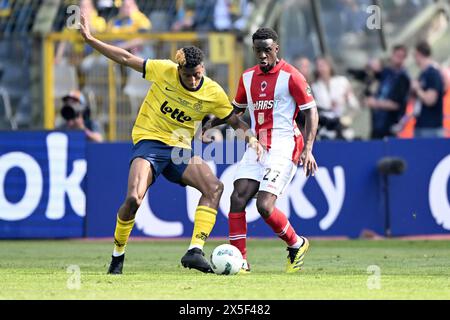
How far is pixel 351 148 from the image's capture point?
716 inches

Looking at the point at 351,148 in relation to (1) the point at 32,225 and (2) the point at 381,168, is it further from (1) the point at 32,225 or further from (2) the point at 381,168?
(1) the point at 32,225

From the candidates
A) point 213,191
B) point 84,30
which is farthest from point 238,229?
point 84,30

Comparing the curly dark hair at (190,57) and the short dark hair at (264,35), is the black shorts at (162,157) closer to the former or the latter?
the curly dark hair at (190,57)

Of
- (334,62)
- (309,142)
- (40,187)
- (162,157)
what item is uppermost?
(334,62)

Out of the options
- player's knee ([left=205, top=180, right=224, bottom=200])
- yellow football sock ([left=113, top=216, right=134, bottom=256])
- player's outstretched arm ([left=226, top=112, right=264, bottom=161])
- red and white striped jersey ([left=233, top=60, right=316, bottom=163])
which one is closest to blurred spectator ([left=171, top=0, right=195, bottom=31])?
red and white striped jersey ([left=233, top=60, right=316, bottom=163])

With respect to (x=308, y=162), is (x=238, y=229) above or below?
below

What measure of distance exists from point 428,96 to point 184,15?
14.6 feet

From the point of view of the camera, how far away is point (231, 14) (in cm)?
2114

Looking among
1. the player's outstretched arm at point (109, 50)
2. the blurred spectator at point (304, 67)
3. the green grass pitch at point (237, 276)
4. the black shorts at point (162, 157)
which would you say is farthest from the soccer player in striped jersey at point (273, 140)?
the blurred spectator at point (304, 67)

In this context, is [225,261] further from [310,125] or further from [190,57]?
[190,57]

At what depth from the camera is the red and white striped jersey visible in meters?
12.5

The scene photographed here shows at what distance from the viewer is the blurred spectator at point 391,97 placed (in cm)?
2008

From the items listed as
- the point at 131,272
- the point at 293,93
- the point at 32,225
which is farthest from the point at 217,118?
the point at 32,225

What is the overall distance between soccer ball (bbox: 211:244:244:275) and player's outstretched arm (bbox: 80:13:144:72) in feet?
6.33
